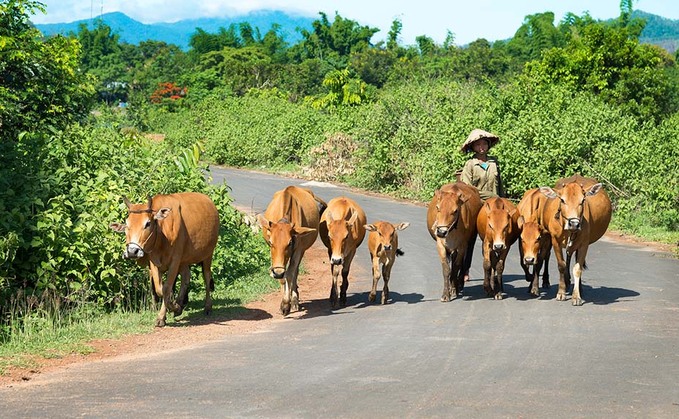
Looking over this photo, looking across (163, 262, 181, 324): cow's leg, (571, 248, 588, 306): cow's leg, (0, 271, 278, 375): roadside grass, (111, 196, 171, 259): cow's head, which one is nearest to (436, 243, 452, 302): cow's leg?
(571, 248, 588, 306): cow's leg

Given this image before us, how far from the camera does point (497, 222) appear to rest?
13.8 meters

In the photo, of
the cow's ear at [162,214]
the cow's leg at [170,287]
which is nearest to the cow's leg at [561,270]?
the cow's leg at [170,287]

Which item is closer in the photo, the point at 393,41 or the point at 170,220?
the point at 170,220

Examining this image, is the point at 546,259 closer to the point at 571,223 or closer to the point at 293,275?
the point at 571,223

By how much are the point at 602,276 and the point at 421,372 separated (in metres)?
8.14

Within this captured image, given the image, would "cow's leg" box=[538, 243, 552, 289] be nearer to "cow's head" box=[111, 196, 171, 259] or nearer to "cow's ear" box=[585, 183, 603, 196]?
"cow's ear" box=[585, 183, 603, 196]

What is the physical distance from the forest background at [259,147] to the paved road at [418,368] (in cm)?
288

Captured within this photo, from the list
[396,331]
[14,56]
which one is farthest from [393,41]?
[396,331]

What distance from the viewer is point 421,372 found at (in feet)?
30.0

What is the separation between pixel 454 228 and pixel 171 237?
4.01 metres

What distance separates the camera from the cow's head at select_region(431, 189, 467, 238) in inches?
534

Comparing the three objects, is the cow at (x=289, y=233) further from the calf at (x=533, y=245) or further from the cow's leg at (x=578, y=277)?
the cow's leg at (x=578, y=277)

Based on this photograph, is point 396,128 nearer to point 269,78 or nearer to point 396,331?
point 396,331

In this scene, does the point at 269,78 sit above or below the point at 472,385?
above
